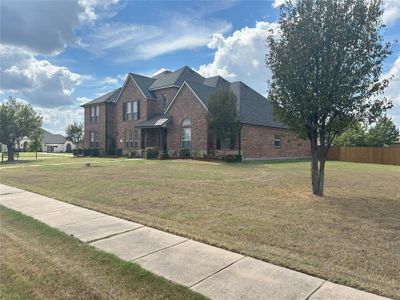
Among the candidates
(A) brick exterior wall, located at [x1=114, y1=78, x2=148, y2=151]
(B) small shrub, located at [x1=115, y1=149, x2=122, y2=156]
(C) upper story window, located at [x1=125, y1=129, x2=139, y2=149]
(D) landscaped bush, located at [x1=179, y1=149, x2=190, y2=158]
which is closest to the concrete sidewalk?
(D) landscaped bush, located at [x1=179, y1=149, x2=190, y2=158]

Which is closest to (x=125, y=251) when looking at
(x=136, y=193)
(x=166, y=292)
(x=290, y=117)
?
(x=166, y=292)

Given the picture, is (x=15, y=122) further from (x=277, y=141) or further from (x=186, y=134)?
(x=277, y=141)

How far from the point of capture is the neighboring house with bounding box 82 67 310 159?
2767cm

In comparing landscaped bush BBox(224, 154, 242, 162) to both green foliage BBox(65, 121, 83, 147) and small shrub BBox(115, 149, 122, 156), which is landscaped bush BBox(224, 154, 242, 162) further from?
green foliage BBox(65, 121, 83, 147)

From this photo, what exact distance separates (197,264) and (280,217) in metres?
3.15

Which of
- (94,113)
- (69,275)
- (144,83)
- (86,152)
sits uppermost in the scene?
(144,83)

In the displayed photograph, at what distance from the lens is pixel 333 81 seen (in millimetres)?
9398

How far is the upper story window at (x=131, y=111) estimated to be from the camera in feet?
116

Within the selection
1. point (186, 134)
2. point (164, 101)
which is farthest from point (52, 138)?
point (186, 134)

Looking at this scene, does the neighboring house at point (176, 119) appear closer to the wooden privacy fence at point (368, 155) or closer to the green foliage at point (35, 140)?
the wooden privacy fence at point (368, 155)

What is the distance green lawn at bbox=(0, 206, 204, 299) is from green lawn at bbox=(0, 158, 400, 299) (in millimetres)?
1600

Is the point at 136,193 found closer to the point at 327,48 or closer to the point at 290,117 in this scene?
the point at 290,117

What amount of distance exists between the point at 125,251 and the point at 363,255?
3.73m

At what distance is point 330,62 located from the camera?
9.34 meters
